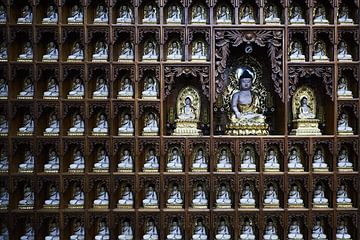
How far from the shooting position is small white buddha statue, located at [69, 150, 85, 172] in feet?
17.9

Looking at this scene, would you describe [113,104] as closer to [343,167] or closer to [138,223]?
[138,223]

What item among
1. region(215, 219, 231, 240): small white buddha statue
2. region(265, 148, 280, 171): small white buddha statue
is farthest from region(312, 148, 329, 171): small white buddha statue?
region(215, 219, 231, 240): small white buddha statue

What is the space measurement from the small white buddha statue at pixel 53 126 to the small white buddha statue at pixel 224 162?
1.88m

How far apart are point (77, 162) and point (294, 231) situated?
103 inches

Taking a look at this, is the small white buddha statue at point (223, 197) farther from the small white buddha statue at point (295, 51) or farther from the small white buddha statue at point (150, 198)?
the small white buddha statue at point (295, 51)

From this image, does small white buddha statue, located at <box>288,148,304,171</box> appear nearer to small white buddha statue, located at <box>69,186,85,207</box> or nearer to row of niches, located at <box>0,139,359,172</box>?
row of niches, located at <box>0,139,359,172</box>

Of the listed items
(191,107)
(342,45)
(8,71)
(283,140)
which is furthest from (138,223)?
(342,45)

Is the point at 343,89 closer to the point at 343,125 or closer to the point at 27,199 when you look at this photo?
the point at 343,125

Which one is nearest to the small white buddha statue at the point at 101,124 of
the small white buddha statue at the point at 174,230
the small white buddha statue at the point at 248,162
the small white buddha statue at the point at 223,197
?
the small white buddha statue at the point at 174,230

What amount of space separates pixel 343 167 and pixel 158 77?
235cm

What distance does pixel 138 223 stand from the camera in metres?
5.37

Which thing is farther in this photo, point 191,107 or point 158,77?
point 191,107

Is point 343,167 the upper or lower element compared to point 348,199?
upper

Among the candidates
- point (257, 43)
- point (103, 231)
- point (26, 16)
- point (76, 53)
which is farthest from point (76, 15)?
point (103, 231)
